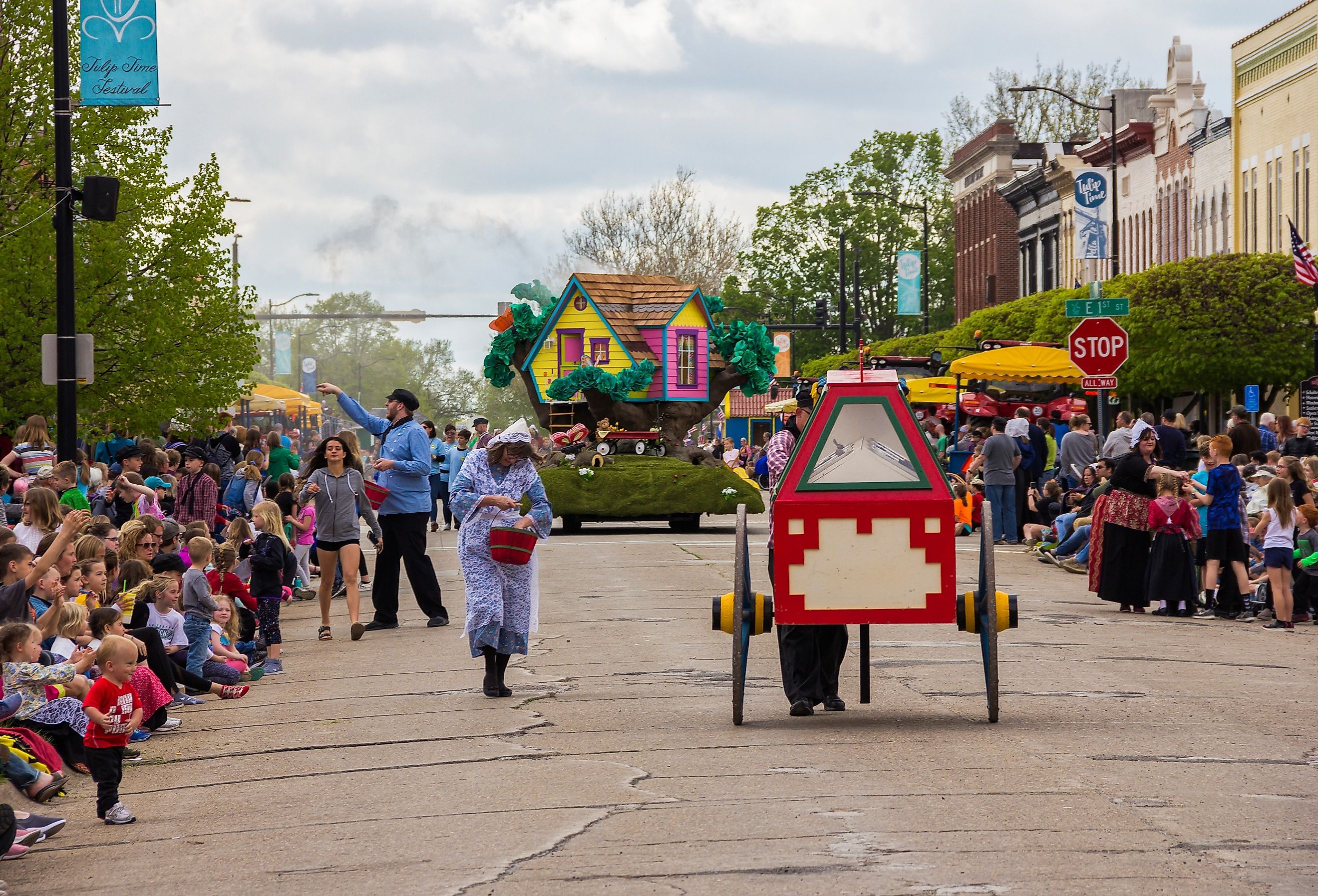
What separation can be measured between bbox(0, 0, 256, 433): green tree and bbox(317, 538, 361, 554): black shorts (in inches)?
307

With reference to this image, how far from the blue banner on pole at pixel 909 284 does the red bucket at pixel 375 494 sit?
2056 inches

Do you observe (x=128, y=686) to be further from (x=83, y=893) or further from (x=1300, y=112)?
(x=1300, y=112)

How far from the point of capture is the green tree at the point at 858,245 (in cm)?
8575

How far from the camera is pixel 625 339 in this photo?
3269 cm

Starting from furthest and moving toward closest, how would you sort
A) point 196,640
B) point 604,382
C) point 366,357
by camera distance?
point 366,357 → point 604,382 → point 196,640

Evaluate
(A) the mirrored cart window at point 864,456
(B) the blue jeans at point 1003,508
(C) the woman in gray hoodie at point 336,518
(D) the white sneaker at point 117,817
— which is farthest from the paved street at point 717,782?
(B) the blue jeans at point 1003,508

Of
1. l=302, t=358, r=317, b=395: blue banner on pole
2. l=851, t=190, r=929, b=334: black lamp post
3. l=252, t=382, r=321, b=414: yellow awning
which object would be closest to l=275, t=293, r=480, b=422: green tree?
l=302, t=358, r=317, b=395: blue banner on pole

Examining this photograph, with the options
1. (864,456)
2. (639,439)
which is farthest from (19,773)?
(639,439)

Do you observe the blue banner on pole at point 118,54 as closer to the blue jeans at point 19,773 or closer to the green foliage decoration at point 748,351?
the blue jeans at point 19,773

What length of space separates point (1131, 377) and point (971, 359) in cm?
946

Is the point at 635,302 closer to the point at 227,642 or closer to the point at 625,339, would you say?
the point at 625,339

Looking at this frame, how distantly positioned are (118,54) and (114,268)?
4.72 metres

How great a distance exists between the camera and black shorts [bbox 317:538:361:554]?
50.3ft

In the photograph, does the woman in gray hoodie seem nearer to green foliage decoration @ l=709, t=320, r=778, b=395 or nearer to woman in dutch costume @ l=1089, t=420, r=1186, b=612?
woman in dutch costume @ l=1089, t=420, r=1186, b=612
